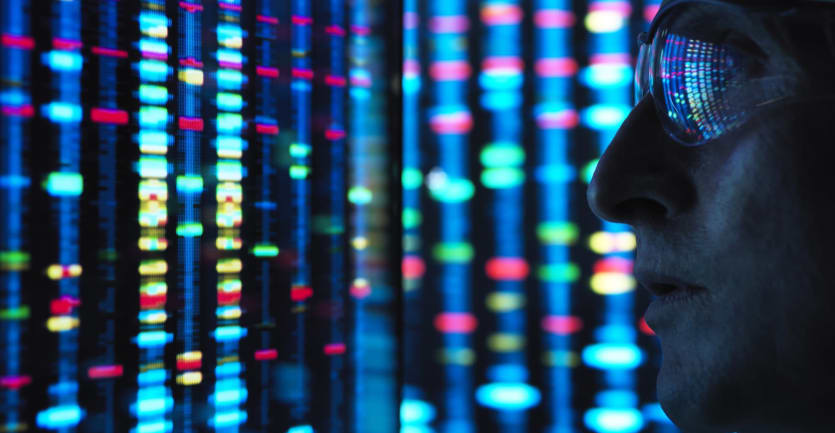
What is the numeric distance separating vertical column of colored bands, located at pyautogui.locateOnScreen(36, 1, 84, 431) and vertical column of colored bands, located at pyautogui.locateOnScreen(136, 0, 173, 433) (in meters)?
0.08

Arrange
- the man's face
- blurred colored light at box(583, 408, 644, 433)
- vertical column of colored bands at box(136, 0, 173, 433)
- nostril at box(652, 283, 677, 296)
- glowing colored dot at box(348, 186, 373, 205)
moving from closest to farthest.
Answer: the man's face, nostril at box(652, 283, 677, 296), vertical column of colored bands at box(136, 0, 173, 433), glowing colored dot at box(348, 186, 373, 205), blurred colored light at box(583, 408, 644, 433)

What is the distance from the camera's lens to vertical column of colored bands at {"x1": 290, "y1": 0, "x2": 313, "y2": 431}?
1248 mm

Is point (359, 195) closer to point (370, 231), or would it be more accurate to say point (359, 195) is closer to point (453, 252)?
point (370, 231)

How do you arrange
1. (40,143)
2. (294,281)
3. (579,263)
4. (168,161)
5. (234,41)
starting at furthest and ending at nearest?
(579,263) → (294,281) → (234,41) → (168,161) → (40,143)

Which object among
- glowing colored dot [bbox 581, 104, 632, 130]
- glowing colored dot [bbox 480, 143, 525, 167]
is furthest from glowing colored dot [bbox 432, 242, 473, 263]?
glowing colored dot [bbox 581, 104, 632, 130]

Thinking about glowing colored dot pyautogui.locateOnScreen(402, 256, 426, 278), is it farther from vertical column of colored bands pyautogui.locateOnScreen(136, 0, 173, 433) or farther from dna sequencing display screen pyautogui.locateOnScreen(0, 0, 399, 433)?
vertical column of colored bands pyautogui.locateOnScreen(136, 0, 173, 433)

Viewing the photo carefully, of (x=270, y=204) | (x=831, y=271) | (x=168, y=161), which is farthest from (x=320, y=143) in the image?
(x=831, y=271)

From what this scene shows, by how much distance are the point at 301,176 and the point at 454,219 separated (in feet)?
2.13

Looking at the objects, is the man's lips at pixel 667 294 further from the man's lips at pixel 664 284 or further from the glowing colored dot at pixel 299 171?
the glowing colored dot at pixel 299 171

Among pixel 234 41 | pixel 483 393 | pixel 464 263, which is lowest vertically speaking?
pixel 483 393

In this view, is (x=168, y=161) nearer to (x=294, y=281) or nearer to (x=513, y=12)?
(x=294, y=281)

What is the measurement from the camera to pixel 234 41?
1132 millimetres

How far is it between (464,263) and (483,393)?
330 millimetres

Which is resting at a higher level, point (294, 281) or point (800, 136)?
point (800, 136)
